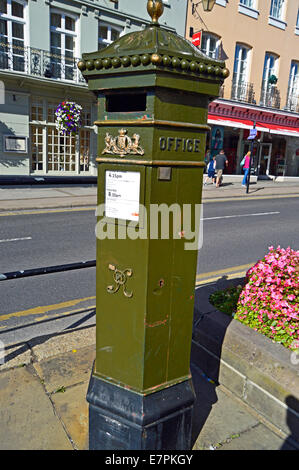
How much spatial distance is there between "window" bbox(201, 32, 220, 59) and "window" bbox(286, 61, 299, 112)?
7.32 metres

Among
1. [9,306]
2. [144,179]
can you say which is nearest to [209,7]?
[9,306]

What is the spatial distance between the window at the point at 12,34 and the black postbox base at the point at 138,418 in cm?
1726

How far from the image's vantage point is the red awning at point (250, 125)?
2094cm

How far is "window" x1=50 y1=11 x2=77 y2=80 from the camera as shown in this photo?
17.2 m

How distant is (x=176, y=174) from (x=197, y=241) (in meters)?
0.45

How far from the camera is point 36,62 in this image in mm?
16656

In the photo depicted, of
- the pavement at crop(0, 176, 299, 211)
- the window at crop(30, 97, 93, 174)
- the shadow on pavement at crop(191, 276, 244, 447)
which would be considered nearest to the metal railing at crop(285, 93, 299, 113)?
the pavement at crop(0, 176, 299, 211)

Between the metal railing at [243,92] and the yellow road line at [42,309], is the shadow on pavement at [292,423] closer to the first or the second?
the yellow road line at [42,309]

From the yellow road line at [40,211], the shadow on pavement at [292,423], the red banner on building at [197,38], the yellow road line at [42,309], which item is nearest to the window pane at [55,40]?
the red banner on building at [197,38]

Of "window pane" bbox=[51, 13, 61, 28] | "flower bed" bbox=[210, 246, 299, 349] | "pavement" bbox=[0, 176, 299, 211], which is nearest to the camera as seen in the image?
"flower bed" bbox=[210, 246, 299, 349]

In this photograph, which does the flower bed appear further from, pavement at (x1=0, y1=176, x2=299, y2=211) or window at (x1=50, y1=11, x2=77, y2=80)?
window at (x1=50, y1=11, x2=77, y2=80)

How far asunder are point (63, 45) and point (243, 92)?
11451 mm

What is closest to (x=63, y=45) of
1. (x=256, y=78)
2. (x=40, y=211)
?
(x=40, y=211)
